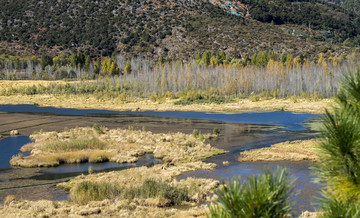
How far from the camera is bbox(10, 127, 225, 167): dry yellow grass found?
3127 cm

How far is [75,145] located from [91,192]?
47.0 ft

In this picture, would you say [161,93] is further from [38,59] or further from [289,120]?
[38,59]

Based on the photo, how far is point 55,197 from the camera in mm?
22250

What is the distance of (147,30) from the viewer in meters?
146

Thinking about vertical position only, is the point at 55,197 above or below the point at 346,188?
below

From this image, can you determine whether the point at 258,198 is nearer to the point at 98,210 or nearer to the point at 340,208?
the point at 340,208

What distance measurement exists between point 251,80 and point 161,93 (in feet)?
56.0

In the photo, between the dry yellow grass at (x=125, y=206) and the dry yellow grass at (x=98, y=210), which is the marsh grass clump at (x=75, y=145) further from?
the dry yellow grass at (x=98, y=210)

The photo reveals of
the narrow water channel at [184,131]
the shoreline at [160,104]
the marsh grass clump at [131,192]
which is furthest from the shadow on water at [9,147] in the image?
the shoreline at [160,104]

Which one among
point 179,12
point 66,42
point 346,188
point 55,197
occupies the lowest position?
point 55,197

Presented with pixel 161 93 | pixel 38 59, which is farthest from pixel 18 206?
pixel 38 59

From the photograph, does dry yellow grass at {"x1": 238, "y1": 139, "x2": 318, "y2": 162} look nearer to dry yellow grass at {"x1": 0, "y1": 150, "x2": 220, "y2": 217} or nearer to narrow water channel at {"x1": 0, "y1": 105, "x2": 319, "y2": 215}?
narrow water channel at {"x1": 0, "y1": 105, "x2": 319, "y2": 215}

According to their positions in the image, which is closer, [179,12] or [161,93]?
[161,93]

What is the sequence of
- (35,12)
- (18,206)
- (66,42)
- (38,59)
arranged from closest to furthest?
1. (18,206)
2. (38,59)
3. (66,42)
4. (35,12)
